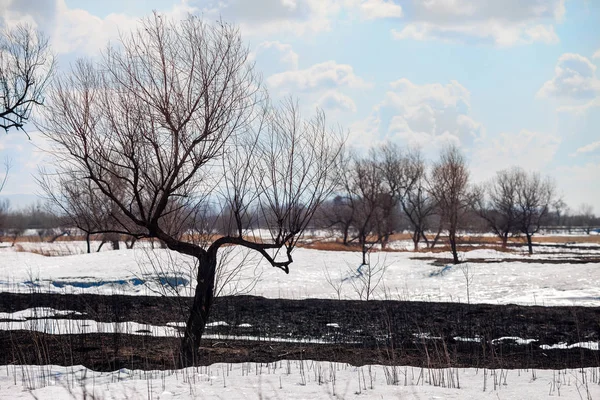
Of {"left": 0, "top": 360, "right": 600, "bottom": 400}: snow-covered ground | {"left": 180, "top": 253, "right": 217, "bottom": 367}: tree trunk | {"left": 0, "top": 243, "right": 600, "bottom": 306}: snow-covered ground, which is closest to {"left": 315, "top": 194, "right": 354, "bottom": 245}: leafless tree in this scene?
{"left": 0, "top": 243, "right": 600, "bottom": 306}: snow-covered ground

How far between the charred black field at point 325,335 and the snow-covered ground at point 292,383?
0.40m

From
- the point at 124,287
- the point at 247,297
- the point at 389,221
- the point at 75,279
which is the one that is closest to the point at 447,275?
the point at 247,297

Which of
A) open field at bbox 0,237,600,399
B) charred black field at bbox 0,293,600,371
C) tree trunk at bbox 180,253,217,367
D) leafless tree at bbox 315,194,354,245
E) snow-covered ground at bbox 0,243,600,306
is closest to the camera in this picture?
open field at bbox 0,237,600,399

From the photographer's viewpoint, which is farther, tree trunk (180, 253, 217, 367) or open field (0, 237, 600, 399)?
tree trunk (180, 253, 217, 367)

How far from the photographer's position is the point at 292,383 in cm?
719

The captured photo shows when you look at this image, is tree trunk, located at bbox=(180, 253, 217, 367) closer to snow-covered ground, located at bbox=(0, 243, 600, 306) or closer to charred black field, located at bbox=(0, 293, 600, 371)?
charred black field, located at bbox=(0, 293, 600, 371)

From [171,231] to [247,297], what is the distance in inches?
350

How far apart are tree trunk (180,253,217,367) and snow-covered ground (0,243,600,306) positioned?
26.4ft

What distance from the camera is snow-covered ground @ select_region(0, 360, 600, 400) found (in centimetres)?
657

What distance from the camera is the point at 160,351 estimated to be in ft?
30.9

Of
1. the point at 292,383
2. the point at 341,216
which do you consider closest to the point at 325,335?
the point at 292,383

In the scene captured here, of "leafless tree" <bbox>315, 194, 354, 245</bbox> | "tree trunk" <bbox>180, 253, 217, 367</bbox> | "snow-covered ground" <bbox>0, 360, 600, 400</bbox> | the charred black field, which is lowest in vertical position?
the charred black field

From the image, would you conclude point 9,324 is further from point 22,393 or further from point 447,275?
point 447,275

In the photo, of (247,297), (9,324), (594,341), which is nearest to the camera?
(594,341)
